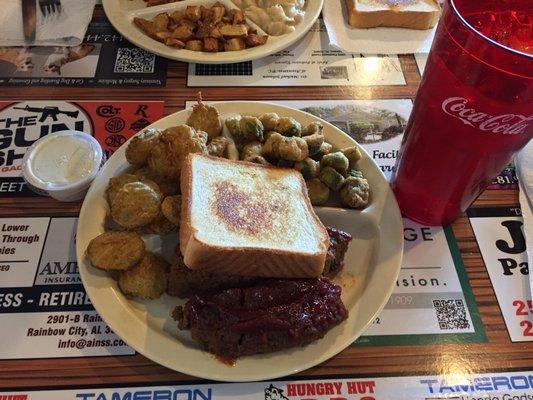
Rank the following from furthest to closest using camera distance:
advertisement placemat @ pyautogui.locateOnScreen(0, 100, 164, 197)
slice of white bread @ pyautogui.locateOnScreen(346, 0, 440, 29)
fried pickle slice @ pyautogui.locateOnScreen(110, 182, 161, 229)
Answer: slice of white bread @ pyautogui.locateOnScreen(346, 0, 440, 29), advertisement placemat @ pyautogui.locateOnScreen(0, 100, 164, 197), fried pickle slice @ pyautogui.locateOnScreen(110, 182, 161, 229)

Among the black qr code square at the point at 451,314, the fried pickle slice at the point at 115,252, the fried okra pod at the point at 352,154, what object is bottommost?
the black qr code square at the point at 451,314

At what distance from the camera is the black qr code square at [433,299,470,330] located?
1.35 metres

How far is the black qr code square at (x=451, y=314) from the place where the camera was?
1346 millimetres

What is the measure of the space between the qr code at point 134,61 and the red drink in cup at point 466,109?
1.12m

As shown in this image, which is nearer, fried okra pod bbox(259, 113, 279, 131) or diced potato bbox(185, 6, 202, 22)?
fried okra pod bbox(259, 113, 279, 131)

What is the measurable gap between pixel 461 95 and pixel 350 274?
58cm

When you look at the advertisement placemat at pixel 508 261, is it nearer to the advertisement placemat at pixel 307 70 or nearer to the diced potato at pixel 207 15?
the advertisement placemat at pixel 307 70

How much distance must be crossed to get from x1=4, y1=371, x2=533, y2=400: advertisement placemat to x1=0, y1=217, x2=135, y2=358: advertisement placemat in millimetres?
102

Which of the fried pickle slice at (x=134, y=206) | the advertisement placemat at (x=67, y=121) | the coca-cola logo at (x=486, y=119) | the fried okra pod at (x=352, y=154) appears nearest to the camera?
the coca-cola logo at (x=486, y=119)

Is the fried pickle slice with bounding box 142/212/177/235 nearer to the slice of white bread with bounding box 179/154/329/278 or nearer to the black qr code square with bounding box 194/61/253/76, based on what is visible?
the slice of white bread with bounding box 179/154/329/278

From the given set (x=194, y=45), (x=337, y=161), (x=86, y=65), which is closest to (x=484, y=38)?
(x=337, y=161)

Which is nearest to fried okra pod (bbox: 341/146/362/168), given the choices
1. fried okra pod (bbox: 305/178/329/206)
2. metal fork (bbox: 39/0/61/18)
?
fried okra pod (bbox: 305/178/329/206)

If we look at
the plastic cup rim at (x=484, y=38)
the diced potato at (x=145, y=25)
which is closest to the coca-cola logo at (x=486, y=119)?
the plastic cup rim at (x=484, y=38)

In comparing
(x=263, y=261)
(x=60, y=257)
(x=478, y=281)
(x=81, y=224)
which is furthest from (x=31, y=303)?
(x=478, y=281)
